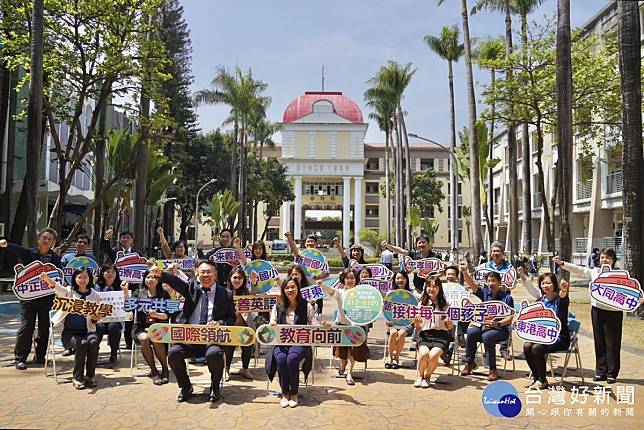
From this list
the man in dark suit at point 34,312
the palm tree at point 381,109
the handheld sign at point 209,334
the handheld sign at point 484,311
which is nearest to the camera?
the handheld sign at point 209,334

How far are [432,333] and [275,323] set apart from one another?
2064 mm

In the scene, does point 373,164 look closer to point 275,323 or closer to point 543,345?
point 543,345

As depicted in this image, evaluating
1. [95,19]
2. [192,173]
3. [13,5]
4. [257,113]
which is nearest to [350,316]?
[95,19]

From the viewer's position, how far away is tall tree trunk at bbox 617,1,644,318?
37.3 ft

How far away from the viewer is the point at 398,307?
7.05m

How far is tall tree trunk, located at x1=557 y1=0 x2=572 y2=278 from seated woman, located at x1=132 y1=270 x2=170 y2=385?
427 inches

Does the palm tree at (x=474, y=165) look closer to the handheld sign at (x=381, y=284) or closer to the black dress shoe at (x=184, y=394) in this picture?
the handheld sign at (x=381, y=284)

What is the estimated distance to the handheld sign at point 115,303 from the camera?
6828 millimetres

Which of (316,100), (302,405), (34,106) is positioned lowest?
(302,405)

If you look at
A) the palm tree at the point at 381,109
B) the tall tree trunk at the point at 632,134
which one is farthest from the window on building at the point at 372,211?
the tall tree trunk at the point at 632,134

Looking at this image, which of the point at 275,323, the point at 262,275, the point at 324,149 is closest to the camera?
the point at 275,323

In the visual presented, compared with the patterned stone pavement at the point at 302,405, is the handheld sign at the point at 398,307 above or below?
above

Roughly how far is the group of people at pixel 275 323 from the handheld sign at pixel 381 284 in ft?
1.38

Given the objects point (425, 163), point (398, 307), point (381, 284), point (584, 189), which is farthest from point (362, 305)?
point (425, 163)
